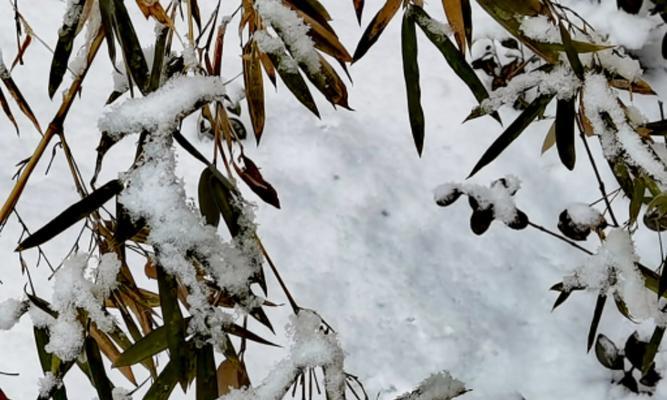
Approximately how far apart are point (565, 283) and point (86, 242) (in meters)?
0.96

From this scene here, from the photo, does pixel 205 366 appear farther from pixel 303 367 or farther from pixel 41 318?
pixel 41 318

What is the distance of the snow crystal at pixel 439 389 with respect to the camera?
57 centimetres

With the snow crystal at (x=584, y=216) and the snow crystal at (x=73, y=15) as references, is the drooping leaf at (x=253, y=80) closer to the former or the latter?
the snow crystal at (x=73, y=15)

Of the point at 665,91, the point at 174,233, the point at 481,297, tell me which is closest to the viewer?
the point at 174,233

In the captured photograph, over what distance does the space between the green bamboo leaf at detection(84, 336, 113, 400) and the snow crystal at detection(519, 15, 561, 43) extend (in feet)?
1.34

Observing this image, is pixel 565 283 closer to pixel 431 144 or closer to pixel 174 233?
pixel 174 233

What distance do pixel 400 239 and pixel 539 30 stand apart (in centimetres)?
88

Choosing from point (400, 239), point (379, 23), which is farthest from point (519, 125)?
point (400, 239)

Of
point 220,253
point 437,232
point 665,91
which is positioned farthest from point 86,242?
point 665,91

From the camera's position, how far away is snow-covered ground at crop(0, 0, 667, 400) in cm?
129

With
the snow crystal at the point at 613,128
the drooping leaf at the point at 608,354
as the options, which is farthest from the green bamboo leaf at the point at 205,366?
the drooping leaf at the point at 608,354

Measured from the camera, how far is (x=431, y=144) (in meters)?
1.57

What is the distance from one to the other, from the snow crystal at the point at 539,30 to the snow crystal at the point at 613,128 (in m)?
0.04

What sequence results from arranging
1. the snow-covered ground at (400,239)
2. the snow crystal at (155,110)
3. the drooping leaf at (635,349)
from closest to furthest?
the snow crystal at (155,110) < the drooping leaf at (635,349) < the snow-covered ground at (400,239)
